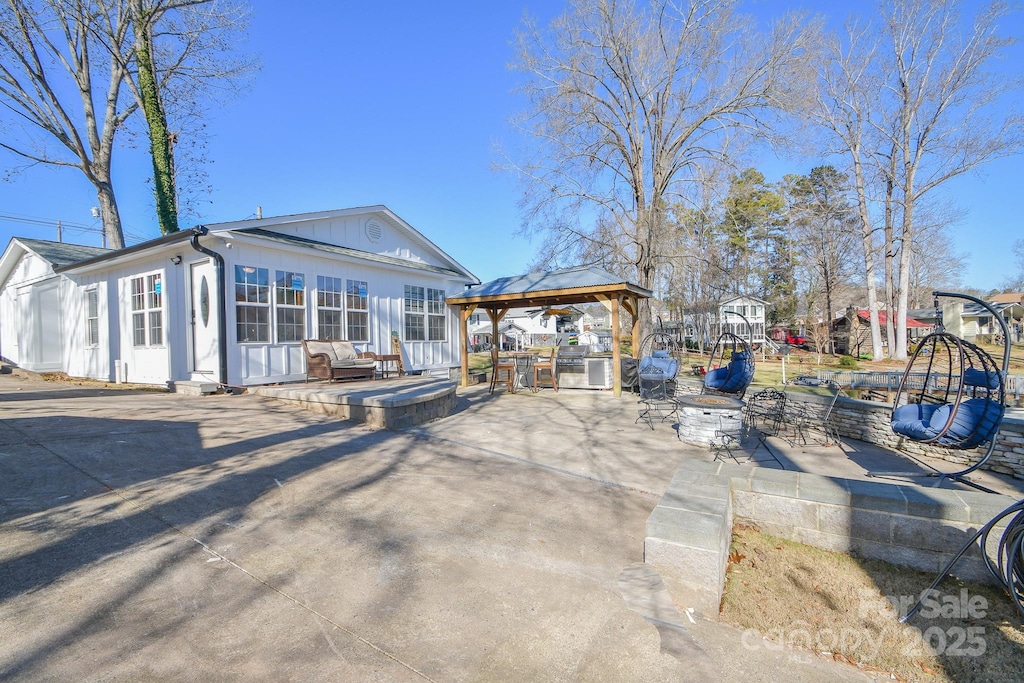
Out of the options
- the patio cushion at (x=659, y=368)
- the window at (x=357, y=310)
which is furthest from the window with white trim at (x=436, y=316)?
the patio cushion at (x=659, y=368)

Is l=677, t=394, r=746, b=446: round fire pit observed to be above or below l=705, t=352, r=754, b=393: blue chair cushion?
below

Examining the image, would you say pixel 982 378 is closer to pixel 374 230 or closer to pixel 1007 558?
pixel 1007 558

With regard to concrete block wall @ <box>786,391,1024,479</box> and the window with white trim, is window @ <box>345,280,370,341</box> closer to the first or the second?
the window with white trim

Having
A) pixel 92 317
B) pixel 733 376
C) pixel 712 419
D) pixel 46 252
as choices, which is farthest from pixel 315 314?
pixel 46 252

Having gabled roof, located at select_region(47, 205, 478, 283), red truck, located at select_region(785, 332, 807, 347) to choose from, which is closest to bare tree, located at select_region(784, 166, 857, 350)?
red truck, located at select_region(785, 332, 807, 347)

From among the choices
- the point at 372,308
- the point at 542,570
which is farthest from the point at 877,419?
the point at 372,308

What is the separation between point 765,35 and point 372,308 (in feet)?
53.0

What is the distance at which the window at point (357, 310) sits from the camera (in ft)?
38.7

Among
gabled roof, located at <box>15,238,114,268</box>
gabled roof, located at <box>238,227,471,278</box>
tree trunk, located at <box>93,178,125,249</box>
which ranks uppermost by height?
tree trunk, located at <box>93,178,125,249</box>

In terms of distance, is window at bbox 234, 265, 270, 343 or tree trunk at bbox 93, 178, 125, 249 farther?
tree trunk at bbox 93, 178, 125, 249

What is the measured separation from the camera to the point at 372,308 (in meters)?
12.4

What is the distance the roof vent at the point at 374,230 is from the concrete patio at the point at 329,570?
873 centimetres

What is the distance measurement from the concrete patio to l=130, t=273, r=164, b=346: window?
17.6 ft

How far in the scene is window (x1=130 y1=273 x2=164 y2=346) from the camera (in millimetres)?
10219
